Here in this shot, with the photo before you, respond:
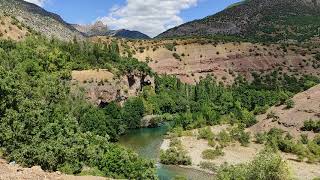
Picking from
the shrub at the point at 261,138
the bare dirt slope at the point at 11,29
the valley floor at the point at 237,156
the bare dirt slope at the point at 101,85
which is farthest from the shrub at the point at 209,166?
the bare dirt slope at the point at 11,29

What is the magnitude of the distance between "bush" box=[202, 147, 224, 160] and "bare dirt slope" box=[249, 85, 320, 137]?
1815cm

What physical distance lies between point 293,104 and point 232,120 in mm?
19594

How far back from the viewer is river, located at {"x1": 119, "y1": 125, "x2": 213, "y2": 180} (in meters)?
84.8

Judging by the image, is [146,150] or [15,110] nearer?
[15,110]

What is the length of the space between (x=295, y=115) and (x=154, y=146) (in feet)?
102

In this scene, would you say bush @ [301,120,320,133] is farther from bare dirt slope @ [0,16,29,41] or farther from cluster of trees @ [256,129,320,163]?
bare dirt slope @ [0,16,29,41]

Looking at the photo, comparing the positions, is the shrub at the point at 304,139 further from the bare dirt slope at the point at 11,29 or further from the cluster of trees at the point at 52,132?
the bare dirt slope at the point at 11,29

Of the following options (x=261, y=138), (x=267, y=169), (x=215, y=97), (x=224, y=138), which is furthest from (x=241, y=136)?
(x=215, y=97)

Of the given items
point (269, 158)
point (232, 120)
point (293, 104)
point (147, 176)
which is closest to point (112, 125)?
point (232, 120)

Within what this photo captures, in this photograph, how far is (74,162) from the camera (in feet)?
177

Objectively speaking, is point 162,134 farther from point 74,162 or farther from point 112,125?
point 74,162

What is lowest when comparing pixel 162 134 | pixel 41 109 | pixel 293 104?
pixel 162 134

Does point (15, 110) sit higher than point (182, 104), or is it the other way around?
point (15, 110)

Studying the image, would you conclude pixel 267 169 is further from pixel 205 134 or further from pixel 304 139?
pixel 205 134
